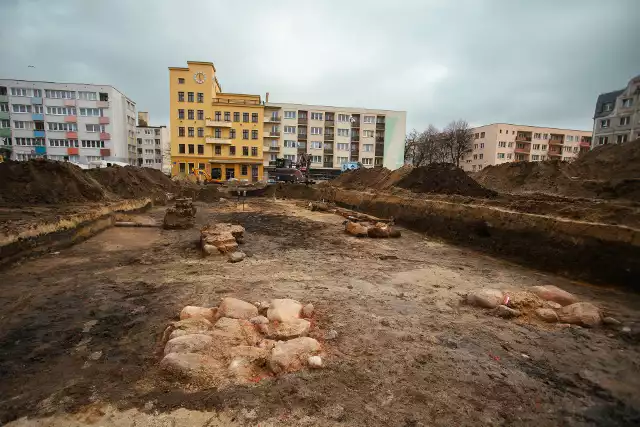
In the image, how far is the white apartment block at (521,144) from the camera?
62031 millimetres

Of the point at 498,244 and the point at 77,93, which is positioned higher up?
the point at 77,93

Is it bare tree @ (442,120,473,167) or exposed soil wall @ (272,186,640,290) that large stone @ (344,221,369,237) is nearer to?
exposed soil wall @ (272,186,640,290)

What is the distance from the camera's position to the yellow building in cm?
4462

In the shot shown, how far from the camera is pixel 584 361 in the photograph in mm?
3039

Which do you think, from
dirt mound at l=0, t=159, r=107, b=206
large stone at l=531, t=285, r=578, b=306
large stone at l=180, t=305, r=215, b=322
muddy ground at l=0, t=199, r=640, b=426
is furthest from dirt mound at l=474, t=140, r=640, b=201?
dirt mound at l=0, t=159, r=107, b=206

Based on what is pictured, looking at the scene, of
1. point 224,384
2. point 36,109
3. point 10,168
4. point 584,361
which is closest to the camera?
point 224,384

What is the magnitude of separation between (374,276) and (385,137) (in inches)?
2206

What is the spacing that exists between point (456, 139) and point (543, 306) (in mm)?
58060

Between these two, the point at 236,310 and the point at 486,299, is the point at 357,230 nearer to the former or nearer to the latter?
the point at 486,299

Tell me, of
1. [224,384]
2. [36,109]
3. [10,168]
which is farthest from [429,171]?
[36,109]

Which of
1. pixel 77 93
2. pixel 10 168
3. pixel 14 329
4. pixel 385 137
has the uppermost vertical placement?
pixel 77 93

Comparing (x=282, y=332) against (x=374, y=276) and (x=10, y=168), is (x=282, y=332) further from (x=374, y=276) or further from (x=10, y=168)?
(x=10, y=168)

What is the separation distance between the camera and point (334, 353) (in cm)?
302

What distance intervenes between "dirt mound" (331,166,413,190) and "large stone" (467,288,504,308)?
11596 mm
